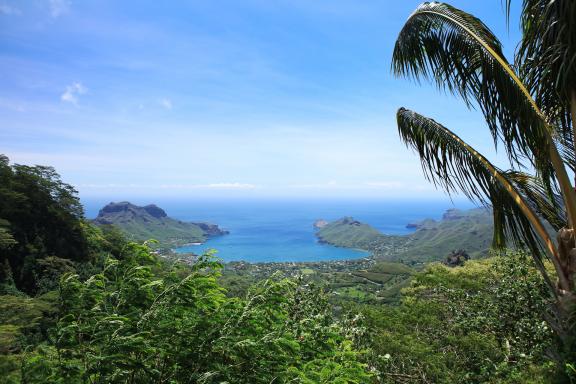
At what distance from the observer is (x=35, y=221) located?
110 feet

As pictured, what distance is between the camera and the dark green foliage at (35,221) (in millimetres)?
30281

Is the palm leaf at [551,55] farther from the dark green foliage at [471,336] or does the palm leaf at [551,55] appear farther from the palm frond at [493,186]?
the dark green foliage at [471,336]

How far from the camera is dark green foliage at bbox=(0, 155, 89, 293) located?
30281mm

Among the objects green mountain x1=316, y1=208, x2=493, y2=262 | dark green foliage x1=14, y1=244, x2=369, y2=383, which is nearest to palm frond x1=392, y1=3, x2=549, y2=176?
dark green foliage x1=14, y1=244, x2=369, y2=383

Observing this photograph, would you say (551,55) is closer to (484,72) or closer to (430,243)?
(484,72)

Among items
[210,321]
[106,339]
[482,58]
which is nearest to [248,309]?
[210,321]

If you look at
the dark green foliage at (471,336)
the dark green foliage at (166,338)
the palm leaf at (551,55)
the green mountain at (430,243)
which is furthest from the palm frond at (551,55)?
the green mountain at (430,243)

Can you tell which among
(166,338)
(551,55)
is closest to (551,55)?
(551,55)

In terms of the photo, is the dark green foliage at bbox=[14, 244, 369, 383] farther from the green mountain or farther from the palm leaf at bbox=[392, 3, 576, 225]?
the green mountain

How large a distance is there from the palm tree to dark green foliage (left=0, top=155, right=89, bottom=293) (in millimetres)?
32748

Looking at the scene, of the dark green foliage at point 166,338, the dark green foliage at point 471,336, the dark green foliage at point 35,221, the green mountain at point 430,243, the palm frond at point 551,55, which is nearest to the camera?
the dark green foliage at point 166,338

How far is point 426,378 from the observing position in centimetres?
1042

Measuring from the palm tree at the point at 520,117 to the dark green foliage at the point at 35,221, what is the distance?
32.7 m

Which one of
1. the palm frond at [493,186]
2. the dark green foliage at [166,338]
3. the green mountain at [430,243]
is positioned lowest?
the green mountain at [430,243]
